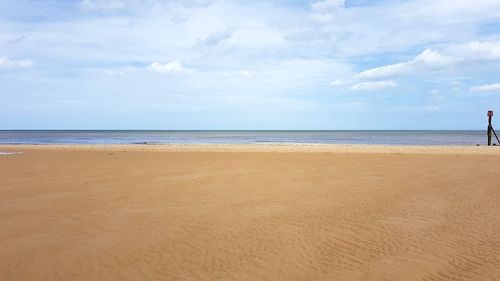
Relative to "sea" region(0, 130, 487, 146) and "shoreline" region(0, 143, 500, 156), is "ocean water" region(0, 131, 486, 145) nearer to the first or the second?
"sea" region(0, 130, 487, 146)

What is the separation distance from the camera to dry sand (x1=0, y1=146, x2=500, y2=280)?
5.45 meters

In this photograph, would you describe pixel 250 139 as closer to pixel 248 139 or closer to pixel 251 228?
pixel 248 139

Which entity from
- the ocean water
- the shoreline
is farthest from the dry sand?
the ocean water

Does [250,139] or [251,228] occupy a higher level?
[250,139]

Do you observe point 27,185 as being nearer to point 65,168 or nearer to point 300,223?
point 65,168

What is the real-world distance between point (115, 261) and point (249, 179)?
8.25 metres

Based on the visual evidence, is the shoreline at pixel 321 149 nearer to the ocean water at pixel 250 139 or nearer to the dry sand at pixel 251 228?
the dry sand at pixel 251 228

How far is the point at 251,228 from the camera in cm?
744

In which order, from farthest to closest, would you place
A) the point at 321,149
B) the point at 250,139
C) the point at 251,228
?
1. the point at 250,139
2. the point at 321,149
3. the point at 251,228

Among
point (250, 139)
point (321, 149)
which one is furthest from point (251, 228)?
point (250, 139)

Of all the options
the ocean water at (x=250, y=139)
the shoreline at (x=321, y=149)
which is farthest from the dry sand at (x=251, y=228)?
the ocean water at (x=250, y=139)

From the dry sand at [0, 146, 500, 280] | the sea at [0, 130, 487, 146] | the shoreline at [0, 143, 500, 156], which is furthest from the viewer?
the sea at [0, 130, 487, 146]

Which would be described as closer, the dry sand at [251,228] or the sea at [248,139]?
the dry sand at [251,228]

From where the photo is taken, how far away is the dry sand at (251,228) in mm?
5445
